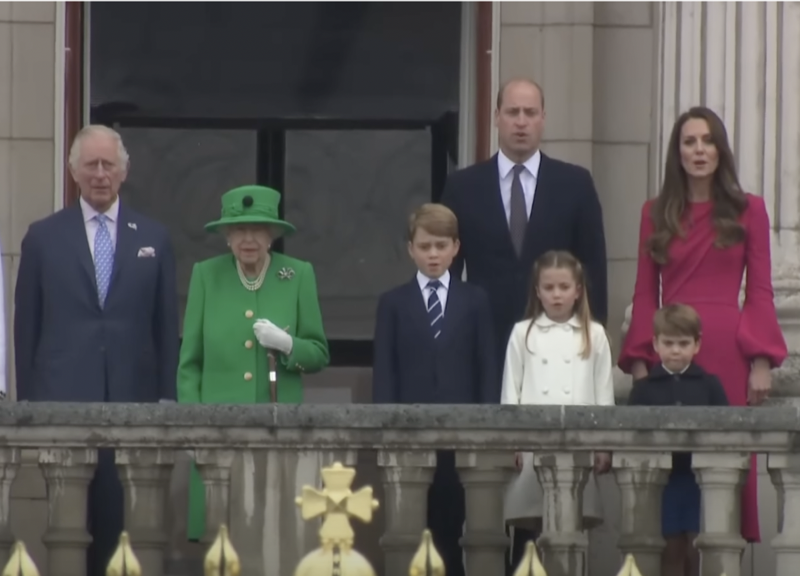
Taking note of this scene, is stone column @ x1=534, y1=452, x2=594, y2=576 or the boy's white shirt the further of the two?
the boy's white shirt

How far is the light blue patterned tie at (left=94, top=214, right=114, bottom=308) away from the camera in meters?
10.8

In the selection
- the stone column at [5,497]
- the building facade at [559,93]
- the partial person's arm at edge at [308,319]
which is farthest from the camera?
the building facade at [559,93]

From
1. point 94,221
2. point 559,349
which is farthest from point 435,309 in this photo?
point 94,221

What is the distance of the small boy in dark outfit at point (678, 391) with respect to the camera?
33.3ft

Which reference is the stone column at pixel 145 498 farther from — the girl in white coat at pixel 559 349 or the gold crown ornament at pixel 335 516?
the girl in white coat at pixel 559 349

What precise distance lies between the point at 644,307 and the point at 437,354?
0.83 m

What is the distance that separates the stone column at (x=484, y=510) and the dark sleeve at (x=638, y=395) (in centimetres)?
72

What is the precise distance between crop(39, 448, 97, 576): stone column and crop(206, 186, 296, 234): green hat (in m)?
1.36

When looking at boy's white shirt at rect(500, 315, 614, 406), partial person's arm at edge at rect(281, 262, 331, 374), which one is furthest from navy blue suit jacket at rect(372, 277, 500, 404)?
partial person's arm at edge at rect(281, 262, 331, 374)

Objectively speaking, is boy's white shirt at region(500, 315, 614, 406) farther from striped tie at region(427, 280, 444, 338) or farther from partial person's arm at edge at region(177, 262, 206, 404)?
partial person's arm at edge at region(177, 262, 206, 404)

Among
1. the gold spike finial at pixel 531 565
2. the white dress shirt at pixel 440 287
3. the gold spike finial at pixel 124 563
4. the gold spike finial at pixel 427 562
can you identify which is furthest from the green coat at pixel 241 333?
the gold spike finial at pixel 531 565

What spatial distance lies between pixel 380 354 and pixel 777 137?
2386mm

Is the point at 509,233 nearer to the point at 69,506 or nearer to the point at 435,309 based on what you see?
the point at 435,309

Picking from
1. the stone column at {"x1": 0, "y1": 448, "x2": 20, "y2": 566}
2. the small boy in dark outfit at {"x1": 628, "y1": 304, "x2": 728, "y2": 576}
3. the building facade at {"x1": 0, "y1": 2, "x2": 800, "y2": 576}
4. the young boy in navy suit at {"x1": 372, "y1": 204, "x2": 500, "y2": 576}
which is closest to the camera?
the stone column at {"x1": 0, "y1": 448, "x2": 20, "y2": 566}
